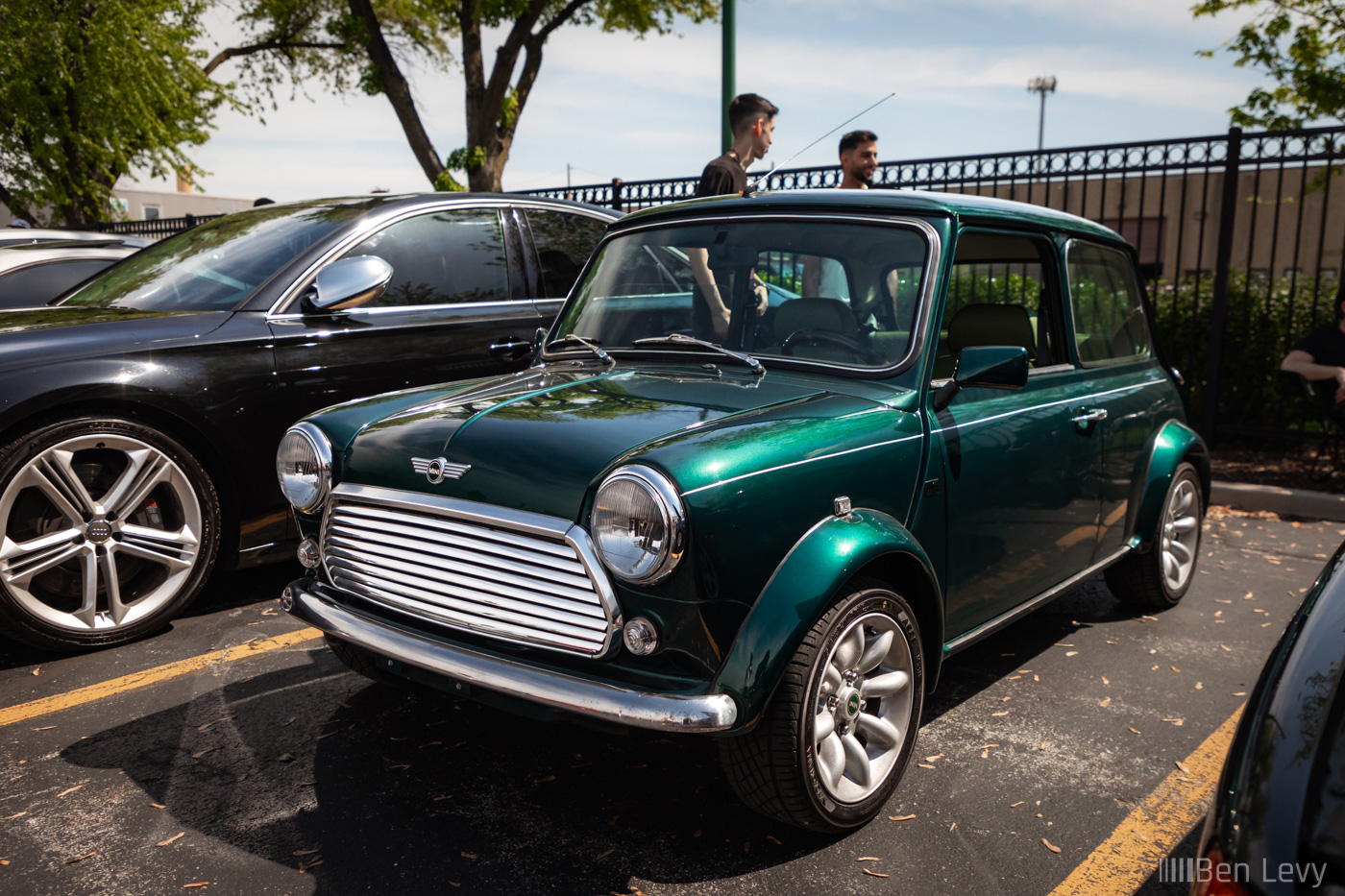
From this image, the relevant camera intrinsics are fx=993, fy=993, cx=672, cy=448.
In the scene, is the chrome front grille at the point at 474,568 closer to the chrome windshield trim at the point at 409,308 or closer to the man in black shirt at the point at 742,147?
the chrome windshield trim at the point at 409,308

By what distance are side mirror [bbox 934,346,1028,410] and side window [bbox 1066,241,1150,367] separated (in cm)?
103

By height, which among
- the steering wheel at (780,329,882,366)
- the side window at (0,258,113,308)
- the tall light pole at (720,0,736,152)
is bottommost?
the steering wheel at (780,329,882,366)

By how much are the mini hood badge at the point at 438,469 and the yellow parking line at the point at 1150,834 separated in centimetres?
191

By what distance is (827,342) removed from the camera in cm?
331

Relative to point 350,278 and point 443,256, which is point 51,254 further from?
point 350,278

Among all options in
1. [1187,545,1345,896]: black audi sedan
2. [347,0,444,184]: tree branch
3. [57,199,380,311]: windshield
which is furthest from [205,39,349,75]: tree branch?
[1187,545,1345,896]: black audi sedan

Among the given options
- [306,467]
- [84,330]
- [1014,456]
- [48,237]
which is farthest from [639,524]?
[48,237]

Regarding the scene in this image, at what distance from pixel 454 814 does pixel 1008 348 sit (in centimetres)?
223

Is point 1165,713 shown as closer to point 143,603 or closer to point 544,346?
point 544,346

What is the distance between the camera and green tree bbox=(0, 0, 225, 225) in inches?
663

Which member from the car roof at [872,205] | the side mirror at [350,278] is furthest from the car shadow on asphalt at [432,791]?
the car roof at [872,205]

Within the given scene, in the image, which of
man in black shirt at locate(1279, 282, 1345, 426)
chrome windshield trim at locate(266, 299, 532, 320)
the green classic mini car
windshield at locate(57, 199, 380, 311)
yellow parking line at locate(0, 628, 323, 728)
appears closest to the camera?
the green classic mini car

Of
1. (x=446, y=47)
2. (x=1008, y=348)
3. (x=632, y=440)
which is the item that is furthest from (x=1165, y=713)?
(x=446, y=47)
